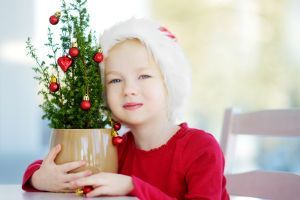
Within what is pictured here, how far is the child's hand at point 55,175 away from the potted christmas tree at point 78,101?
0.03 feet

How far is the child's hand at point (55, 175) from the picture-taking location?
0.85 meters

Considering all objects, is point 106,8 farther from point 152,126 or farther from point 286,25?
point 152,126

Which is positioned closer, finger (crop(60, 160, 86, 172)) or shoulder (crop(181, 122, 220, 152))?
finger (crop(60, 160, 86, 172))

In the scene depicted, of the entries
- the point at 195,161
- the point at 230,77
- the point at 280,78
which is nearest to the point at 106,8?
the point at 230,77

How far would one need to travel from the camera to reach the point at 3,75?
3.67 metres

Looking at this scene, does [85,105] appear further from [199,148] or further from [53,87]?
[199,148]

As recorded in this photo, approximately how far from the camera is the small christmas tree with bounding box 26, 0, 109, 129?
2.85ft

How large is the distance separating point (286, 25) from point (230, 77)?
65 cm

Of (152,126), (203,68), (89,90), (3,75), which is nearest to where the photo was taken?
(89,90)

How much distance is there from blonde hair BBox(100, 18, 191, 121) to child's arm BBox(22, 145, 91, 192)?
188mm

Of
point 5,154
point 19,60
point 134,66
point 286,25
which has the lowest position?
point 5,154

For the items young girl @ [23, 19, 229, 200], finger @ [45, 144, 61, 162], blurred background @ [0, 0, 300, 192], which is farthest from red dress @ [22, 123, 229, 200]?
blurred background @ [0, 0, 300, 192]

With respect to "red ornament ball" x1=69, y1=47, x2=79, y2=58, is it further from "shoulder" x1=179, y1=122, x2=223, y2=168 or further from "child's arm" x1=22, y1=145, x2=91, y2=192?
"shoulder" x1=179, y1=122, x2=223, y2=168

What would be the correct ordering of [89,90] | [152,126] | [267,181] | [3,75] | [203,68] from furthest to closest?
[203,68] < [3,75] < [267,181] < [152,126] < [89,90]
